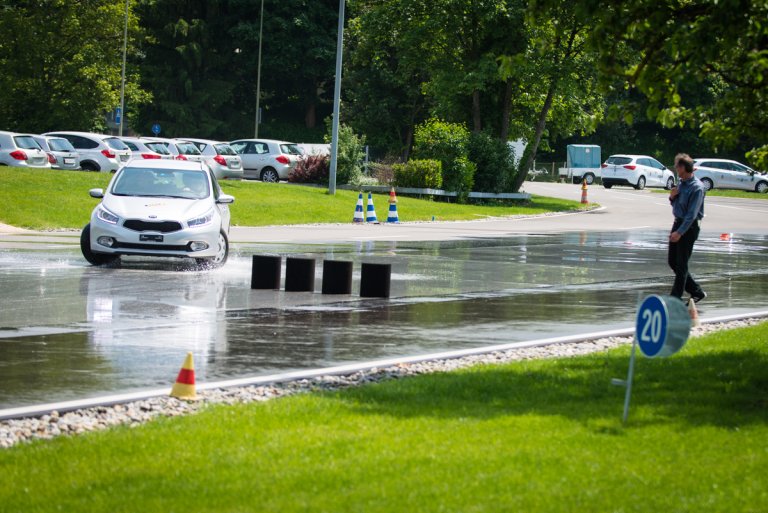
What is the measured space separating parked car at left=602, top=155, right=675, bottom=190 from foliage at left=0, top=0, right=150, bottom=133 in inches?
1011

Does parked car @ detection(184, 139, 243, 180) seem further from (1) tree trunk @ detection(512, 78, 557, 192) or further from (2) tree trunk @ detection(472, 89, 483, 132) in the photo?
(1) tree trunk @ detection(512, 78, 557, 192)

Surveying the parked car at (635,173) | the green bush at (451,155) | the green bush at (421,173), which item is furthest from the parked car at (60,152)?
the parked car at (635,173)

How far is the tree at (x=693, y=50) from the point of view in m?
8.95

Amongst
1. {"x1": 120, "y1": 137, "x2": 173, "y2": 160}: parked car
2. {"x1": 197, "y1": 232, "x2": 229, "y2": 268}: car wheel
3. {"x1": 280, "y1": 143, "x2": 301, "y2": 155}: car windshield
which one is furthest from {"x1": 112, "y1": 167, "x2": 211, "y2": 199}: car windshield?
{"x1": 280, "y1": 143, "x2": 301, "y2": 155}: car windshield

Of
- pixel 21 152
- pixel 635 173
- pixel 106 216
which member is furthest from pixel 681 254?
pixel 635 173

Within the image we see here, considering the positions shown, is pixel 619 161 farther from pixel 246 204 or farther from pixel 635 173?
pixel 246 204

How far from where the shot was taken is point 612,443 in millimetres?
7285

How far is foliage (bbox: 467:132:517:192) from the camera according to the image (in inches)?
1719

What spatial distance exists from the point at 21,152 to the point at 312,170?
10.6 m

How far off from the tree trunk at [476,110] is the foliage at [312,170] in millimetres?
6356

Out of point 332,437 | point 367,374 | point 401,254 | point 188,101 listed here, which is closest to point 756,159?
point 367,374

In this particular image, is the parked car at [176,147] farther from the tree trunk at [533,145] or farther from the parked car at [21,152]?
the tree trunk at [533,145]

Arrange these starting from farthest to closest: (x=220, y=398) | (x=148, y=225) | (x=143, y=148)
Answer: (x=143, y=148) → (x=148, y=225) → (x=220, y=398)

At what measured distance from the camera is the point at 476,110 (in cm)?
4675
